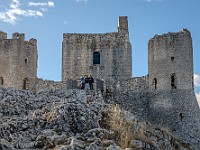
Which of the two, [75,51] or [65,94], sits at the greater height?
[75,51]

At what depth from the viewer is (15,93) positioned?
31.0 metres

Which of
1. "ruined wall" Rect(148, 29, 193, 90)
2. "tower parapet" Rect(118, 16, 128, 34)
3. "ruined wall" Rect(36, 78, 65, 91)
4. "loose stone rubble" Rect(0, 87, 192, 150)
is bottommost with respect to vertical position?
"loose stone rubble" Rect(0, 87, 192, 150)

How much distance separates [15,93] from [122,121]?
7427mm

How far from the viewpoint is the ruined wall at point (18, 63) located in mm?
41938

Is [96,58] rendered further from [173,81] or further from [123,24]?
[173,81]

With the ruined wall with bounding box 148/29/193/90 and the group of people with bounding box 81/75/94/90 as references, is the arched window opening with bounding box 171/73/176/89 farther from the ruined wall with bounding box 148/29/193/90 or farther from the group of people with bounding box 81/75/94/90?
the group of people with bounding box 81/75/94/90

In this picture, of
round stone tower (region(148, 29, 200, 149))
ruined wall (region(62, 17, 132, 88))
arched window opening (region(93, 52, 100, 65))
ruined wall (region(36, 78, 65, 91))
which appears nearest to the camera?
round stone tower (region(148, 29, 200, 149))

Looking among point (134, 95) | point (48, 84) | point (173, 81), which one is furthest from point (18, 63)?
point (173, 81)

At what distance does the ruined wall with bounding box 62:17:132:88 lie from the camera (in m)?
43.5

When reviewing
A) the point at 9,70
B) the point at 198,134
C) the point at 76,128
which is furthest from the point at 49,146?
the point at 9,70

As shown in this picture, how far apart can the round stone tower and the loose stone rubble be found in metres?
7.39

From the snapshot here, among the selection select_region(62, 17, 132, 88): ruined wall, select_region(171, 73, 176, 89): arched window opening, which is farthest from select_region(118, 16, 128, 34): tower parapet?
select_region(171, 73, 176, 89): arched window opening

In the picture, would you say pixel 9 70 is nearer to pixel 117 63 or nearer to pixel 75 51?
pixel 75 51

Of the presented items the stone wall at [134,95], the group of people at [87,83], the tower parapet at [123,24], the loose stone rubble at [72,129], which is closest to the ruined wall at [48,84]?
the group of people at [87,83]
